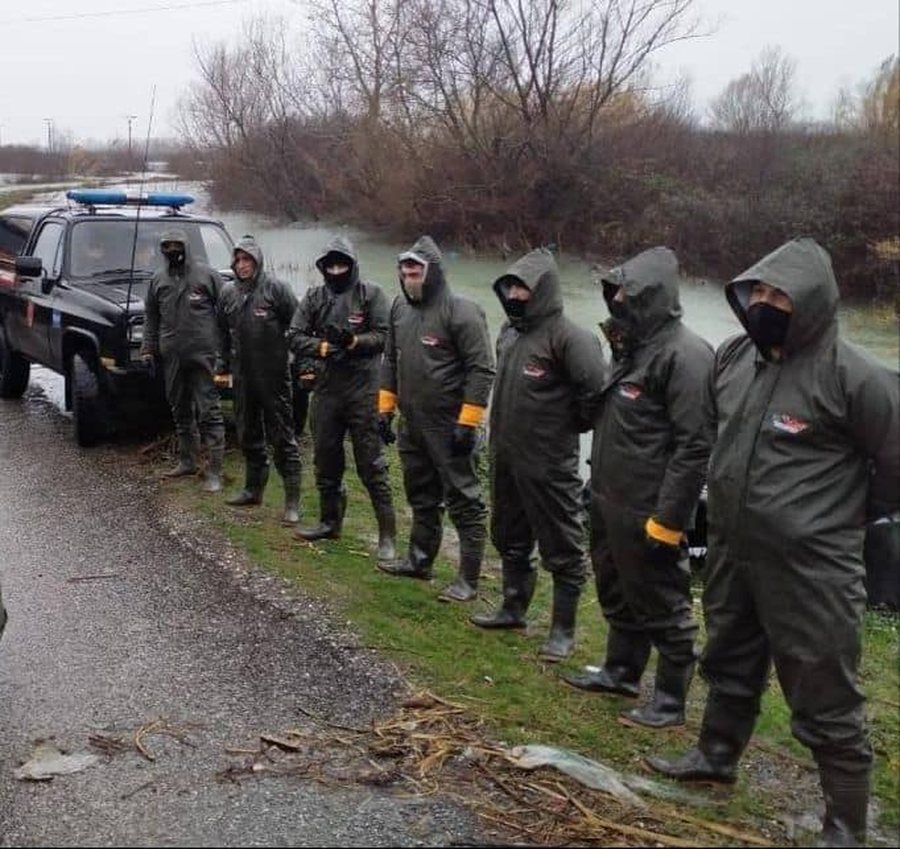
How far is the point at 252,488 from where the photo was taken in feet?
24.6

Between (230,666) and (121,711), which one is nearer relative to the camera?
(121,711)

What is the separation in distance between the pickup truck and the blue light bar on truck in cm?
1

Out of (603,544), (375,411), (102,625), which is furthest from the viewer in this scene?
(375,411)

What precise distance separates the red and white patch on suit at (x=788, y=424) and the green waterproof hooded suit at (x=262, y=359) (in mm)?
4188

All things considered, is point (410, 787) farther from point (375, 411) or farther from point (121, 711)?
point (375, 411)

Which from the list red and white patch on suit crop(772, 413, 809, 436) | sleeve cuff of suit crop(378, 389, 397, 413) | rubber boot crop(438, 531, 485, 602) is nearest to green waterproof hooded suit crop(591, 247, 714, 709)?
red and white patch on suit crop(772, 413, 809, 436)

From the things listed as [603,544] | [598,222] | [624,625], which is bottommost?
[624,625]

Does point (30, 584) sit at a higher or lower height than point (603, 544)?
lower

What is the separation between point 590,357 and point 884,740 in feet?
6.79

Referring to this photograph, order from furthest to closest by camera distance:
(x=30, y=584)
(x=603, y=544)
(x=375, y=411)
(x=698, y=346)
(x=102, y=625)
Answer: (x=375, y=411) < (x=30, y=584) < (x=102, y=625) < (x=603, y=544) < (x=698, y=346)

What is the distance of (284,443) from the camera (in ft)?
23.2

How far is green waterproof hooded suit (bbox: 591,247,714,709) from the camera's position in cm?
396

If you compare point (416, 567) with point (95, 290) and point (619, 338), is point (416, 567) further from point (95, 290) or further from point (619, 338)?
point (95, 290)

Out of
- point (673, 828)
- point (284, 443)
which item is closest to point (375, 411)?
point (284, 443)
